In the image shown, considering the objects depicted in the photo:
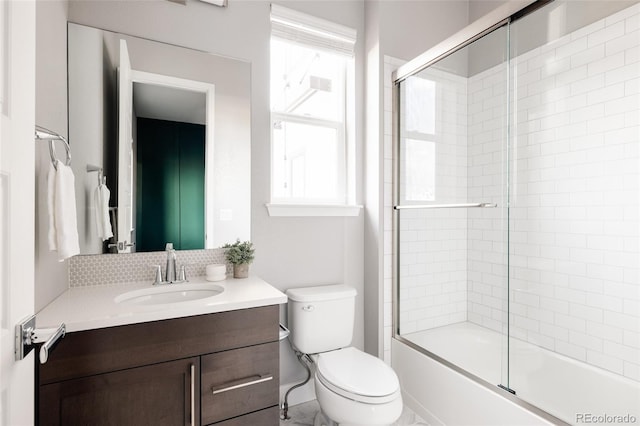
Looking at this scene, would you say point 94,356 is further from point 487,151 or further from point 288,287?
point 487,151

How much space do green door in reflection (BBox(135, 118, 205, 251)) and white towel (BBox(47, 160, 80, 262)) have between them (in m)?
0.56

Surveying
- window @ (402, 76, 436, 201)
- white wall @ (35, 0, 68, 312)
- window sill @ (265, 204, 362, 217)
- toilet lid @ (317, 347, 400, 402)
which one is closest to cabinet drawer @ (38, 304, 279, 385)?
white wall @ (35, 0, 68, 312)

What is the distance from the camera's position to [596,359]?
1.77m

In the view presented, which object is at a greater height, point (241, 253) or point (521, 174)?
point (521, 174)

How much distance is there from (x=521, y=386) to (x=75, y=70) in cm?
261

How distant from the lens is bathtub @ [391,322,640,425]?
153 centimetres

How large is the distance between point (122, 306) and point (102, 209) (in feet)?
1.80

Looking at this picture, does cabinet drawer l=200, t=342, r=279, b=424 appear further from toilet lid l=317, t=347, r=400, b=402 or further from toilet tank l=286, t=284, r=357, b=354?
toilet tank l=286, t=284, r=357, b=354

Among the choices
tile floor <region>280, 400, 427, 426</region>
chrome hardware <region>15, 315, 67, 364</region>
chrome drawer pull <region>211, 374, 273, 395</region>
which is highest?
chrome hardware <region>15, 315, 67, 364</region>

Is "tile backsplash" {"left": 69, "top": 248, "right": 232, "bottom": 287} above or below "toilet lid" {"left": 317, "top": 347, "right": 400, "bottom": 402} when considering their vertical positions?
above

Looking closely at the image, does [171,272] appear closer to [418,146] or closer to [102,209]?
[102,209]

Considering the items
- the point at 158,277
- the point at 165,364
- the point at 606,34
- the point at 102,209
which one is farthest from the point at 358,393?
the point at 606,34

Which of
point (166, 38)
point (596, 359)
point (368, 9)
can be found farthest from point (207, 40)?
point (596, 359)

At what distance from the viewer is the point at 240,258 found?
5.87 ft
